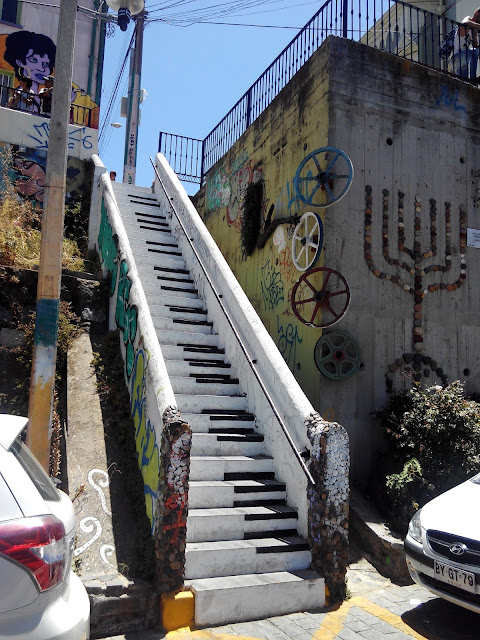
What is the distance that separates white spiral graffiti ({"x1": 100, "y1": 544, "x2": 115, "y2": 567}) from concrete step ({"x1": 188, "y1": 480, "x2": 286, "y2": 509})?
2.67 ft

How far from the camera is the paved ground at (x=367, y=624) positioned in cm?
424

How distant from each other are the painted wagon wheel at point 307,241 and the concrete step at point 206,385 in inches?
90.5

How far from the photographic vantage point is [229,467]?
564 cm

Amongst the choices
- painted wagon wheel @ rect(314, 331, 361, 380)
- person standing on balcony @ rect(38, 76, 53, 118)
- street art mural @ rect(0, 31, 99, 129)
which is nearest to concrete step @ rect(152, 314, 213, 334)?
painted wagon wheel @ rect(314, 331, 361, 380)

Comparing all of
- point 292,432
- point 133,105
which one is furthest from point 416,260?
point 133,105

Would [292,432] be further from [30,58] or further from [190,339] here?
[30,58]

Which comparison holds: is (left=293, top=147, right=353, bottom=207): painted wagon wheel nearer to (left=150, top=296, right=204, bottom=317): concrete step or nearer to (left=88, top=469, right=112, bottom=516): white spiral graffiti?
(left=150, top=296, right=204, bottom=317): concrete step

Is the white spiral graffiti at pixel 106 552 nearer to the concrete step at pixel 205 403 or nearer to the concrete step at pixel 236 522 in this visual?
the concrete step at pixel 236 522

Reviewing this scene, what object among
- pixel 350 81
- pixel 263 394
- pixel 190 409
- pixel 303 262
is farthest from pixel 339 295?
pixel 350 81

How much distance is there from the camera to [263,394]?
20.5 ft

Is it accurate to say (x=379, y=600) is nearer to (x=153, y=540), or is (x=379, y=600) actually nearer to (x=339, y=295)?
(x=153, y=540)

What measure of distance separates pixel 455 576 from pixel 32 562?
327 cm

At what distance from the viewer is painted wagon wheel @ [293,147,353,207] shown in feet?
25.9

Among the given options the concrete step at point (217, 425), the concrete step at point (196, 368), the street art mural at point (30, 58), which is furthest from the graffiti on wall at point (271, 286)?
the street art mural at point (30, 58)
